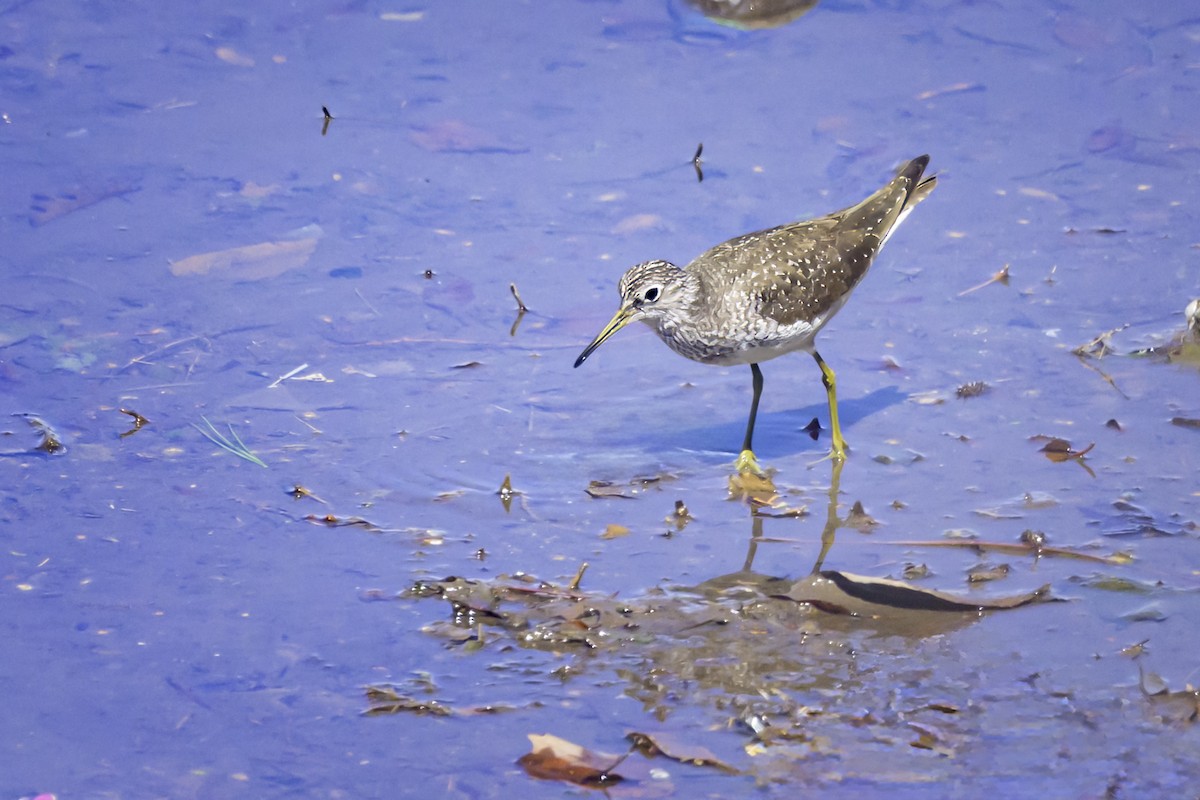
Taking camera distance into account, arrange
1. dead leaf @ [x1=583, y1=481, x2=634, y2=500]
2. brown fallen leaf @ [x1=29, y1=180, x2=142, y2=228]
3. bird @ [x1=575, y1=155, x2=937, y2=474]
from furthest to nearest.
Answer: brown fallen leaf @ [x1=29, y1=180, x2=142, y2=228] → bird @ [x1=575, y1=155, x2=937, y2=474] → dead leaf @ [x1=583, y1=481, x2=634, y2=500]

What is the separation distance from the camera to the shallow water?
5.18m

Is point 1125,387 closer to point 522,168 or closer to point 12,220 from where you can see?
point 522,168

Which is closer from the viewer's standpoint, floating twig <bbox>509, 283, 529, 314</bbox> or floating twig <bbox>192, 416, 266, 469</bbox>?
floating twig <bbox>192, 416, 266, 469</bbox>

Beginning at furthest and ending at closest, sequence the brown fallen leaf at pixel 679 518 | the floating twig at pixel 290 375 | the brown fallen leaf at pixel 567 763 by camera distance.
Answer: the floating twig at pixel 290 375
the brown fallen leaf at pixel 679 518
the brown fallen leaf at pixel 567 763

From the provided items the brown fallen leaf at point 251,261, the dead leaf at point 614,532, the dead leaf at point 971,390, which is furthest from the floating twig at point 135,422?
the dead leaf at point 971,390

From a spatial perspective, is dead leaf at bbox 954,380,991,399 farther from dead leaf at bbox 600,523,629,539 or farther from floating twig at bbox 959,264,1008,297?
dead leaf at bbox 600,523,629,539

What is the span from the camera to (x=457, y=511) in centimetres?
671

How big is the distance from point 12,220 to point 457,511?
4562 mm

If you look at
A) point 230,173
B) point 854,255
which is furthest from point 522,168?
point 854,255

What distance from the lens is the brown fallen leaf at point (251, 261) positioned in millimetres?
8859

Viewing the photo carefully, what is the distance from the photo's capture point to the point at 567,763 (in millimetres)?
4902

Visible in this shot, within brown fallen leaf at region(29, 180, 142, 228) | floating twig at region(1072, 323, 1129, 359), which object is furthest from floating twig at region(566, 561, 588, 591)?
brown fallen leaf at region(29, 180, 142, 228)

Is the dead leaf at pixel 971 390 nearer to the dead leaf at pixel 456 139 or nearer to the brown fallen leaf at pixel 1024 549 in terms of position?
the brown fallen leaf at pixel 1024 549

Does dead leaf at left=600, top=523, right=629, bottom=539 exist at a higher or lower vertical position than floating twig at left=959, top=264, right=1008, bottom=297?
lower
